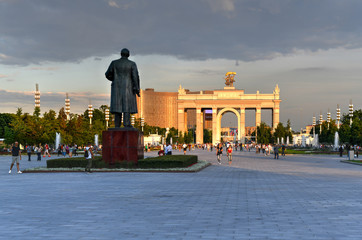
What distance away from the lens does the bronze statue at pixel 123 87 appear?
955 inches

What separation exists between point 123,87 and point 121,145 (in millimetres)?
3142

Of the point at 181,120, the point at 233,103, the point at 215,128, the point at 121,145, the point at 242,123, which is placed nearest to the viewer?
the point at 121,145

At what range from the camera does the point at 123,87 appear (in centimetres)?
2438

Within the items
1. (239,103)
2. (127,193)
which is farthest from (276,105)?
(127,193)

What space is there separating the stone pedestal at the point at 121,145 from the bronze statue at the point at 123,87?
2.41 ft

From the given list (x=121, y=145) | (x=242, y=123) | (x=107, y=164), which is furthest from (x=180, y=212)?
(x=242, y=123)

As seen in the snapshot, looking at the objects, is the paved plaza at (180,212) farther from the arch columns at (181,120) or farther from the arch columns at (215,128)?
the arch columns at (181,120)

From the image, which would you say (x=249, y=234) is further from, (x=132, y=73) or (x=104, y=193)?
(x=132, y=73)

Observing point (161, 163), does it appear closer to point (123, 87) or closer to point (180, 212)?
point (123, 87)

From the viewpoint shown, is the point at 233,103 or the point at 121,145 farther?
the point at 233,103

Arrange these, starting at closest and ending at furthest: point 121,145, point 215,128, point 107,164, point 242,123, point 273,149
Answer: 1. point 121,145
2. point 107,164
3. point 273,149
4. point 242,123
5. point 215,128

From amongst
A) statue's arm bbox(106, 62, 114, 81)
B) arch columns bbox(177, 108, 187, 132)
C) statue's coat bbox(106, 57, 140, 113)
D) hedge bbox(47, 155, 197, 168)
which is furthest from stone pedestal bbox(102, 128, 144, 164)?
arch columns bbox(177, 108, 187, 132)

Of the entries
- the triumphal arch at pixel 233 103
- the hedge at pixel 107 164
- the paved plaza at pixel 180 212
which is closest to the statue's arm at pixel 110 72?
the hedge at pixel 107 164

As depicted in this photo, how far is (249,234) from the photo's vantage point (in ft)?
26.7
